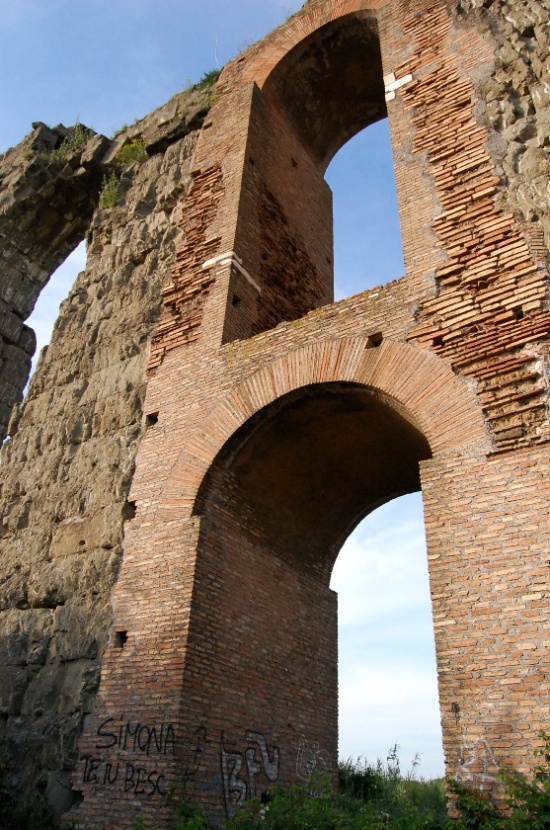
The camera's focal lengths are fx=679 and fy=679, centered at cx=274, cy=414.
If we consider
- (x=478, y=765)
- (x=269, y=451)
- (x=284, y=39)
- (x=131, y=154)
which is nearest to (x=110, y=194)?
(x=131, y=154)

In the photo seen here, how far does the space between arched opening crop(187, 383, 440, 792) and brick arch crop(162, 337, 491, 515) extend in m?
0.12

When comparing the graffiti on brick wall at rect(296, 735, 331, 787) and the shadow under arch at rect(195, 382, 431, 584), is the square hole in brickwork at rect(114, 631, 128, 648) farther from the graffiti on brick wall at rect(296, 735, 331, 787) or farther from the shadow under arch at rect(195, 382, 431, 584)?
the graffiti on brick wall at rect(296, 735, 331, 787)

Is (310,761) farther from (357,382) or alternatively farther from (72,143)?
(72,143)

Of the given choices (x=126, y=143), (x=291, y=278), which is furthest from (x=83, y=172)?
(x=291, y=278)

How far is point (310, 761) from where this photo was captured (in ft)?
25.5

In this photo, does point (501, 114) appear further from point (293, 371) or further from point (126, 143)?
point (126, 143)

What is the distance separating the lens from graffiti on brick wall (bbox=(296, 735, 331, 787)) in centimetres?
756

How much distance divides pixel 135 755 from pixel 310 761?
8.28 ft

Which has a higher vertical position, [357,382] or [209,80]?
[209,80]

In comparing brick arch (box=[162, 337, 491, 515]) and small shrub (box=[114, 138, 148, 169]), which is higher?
small shrub (box=[114, 138, 148, 169])

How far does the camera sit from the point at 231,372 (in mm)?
7965

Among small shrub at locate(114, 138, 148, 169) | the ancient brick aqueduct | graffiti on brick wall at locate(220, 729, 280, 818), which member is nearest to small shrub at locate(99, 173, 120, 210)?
small shrub at locate(114, 138, 148, 169)

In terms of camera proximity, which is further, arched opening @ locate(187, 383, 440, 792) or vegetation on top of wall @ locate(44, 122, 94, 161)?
vegetation on top of wall @ locate(44, 122, 94, 161)

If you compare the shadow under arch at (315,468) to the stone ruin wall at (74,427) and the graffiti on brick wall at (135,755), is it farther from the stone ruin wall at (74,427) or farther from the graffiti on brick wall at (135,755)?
the graffiti on brick wall at (135,755)
